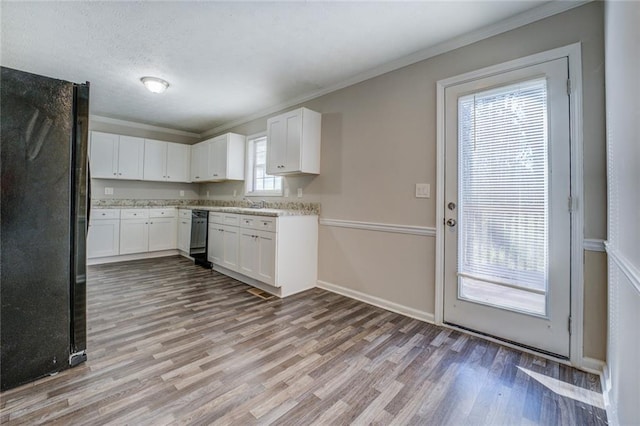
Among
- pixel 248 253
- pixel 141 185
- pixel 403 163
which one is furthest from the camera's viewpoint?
pixel 141 185

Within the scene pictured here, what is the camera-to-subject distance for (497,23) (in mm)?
2141

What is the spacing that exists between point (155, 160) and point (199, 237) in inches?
73.9

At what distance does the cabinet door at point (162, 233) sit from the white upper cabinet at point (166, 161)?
2.66ft

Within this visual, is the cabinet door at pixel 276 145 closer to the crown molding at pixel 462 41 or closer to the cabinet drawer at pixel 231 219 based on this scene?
the crown molding at pixel 462 41

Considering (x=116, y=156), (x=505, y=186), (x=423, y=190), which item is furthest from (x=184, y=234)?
(x=505, y=186)

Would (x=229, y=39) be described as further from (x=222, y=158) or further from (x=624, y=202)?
(x=624, y=202)

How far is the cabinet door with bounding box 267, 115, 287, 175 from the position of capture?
3.53 metres

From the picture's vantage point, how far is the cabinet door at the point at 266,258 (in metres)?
3.07

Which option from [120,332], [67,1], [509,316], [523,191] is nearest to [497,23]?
[523,191]

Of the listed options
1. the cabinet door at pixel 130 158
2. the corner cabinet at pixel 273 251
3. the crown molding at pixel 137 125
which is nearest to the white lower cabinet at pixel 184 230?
the cabinet door at pixel 130 158

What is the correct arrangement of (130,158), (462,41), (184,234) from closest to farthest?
(462,41)
(130,158)
(184,234)

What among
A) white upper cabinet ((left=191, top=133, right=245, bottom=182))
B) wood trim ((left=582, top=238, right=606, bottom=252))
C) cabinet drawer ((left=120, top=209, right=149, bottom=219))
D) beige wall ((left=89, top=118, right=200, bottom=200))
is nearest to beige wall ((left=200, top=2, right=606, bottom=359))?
wood trim ((left=582, top=238, right=606, bottom=252))

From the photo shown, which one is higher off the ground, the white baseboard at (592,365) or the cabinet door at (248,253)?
the cabinet door at (248,253)

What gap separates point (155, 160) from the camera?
521 cm
